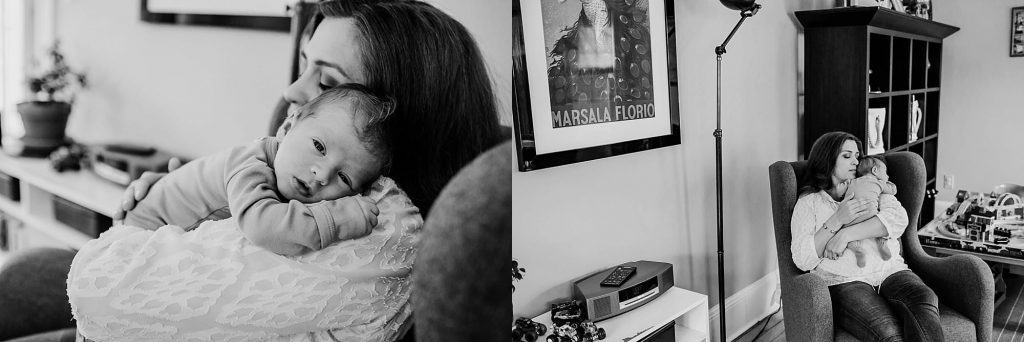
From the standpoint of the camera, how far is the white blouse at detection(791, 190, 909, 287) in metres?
2.05

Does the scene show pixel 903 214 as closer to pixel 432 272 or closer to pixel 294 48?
pixel 432 272

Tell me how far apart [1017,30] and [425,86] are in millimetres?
3812

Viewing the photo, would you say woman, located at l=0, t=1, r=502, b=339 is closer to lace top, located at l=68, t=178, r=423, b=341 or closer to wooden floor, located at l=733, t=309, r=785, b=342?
lace top, located at l=68, t=178, r=423, b=341

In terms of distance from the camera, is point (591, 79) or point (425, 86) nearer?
point (425, 86)

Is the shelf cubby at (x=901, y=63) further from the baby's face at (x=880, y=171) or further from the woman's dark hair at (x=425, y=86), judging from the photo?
the woman's dark hair at (x=425, y=86)

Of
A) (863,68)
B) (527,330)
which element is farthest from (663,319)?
(863,68)

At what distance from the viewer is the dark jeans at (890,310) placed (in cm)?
184

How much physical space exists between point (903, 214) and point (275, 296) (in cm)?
227

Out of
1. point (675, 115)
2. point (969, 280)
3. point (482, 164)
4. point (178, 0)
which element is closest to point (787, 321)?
point (969, 280)

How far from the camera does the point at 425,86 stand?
0.67m

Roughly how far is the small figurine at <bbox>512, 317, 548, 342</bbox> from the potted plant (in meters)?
1.04

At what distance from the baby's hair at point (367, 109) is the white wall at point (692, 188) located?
864 mm

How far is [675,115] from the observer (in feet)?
6.12

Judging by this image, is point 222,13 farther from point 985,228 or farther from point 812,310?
point 985,228
